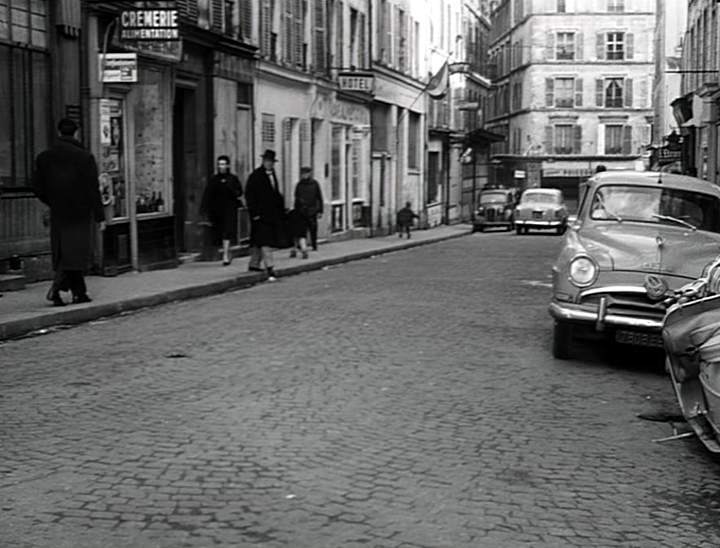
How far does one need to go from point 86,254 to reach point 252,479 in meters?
7.73

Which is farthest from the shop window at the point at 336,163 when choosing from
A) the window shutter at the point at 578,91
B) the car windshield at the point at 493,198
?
the window shutter at the point at 578,91

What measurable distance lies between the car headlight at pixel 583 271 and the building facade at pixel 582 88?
6863 centimetres

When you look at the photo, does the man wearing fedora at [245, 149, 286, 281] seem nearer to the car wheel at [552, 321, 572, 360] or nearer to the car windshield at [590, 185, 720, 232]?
the car windshield at [590, 185, 720, 232]

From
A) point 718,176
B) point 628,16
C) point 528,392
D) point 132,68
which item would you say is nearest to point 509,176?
point 628,16

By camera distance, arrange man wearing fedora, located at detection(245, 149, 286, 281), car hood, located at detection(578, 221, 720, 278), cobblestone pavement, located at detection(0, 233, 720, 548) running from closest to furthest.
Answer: cobblestone pavement, located at detection(0, 233, 720, 548) → car hood, located at detection(578, 221, 720, 278) → man wearing fedora, located at detection(245, 149, 286, 281)

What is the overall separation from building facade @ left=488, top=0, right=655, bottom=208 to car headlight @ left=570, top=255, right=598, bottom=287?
6863 cm

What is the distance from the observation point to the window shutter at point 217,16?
23016 mm

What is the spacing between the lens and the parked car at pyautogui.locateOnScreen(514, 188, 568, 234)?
46.2 m

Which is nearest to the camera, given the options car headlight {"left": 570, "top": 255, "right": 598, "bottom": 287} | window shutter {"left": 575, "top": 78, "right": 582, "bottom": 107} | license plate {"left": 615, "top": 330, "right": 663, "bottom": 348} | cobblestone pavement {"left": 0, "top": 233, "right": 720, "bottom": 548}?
cobblestone pavement {"left": 0, "top": 233, "right": 720, "bottom": 548}

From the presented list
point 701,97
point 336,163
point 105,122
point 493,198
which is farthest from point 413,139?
point 105,122

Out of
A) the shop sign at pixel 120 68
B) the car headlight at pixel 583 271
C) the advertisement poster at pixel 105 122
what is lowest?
the car headlight at pixel 583 271

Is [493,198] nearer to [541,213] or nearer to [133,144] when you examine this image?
[541,213]

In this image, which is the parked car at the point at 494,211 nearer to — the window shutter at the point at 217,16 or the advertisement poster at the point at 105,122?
the window shutter at the point at 217,16

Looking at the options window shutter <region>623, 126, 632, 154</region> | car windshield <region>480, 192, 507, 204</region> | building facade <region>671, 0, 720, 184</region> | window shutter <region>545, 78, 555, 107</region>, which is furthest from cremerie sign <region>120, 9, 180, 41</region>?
window shutter <region>545, 78, 555, 107</region>
